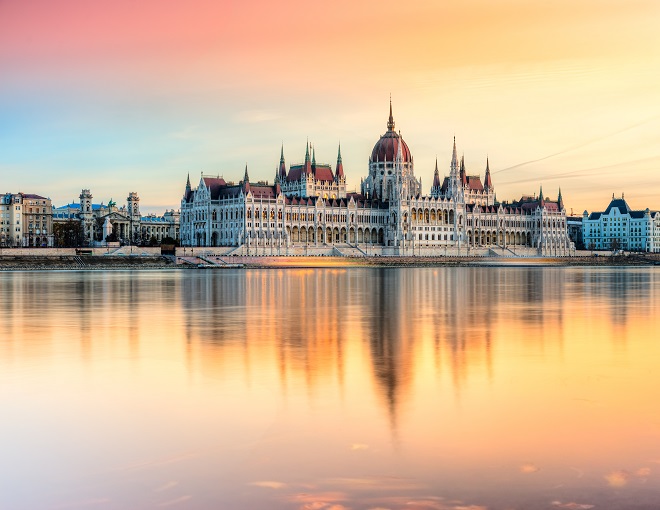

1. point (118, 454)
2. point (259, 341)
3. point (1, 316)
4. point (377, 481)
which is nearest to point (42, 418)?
point (118, 454)

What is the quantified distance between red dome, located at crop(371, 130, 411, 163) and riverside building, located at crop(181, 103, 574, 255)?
0.19 metres

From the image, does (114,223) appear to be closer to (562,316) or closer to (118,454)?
(562,316)

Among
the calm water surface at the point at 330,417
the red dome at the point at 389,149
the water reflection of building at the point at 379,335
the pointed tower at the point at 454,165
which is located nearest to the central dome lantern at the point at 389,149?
the red dome at the point at 389,149

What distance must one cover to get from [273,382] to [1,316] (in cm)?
1755

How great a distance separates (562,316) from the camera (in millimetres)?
29859

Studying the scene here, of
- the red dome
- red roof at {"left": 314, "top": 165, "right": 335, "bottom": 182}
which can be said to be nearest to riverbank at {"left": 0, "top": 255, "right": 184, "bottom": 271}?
red roof at {"left": 314, "top": 165, "right": 335, "bottom": 182}

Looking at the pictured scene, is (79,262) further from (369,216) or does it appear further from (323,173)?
(323,173)

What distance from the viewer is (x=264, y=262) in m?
116

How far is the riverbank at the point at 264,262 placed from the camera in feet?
Result: 327

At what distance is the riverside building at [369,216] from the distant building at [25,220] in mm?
39432

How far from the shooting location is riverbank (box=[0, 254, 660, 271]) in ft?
327

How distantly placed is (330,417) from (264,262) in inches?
4103

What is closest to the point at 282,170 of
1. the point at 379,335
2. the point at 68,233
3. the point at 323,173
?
the point at 323,173

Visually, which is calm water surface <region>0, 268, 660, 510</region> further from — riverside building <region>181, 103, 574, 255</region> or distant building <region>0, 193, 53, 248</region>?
distant building <region>0, 193, 53, 248</region>
